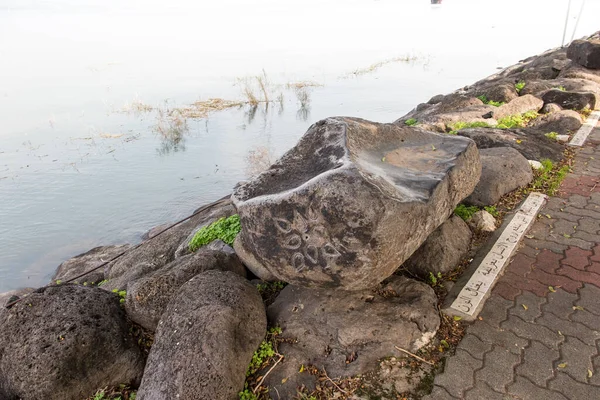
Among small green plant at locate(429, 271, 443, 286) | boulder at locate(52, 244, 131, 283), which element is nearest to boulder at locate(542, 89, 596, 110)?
small green plant at locate(429, 271, 443, 286)

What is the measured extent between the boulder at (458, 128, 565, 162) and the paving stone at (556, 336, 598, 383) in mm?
4132

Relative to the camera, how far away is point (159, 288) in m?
4.50

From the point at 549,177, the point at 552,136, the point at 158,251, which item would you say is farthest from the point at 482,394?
the point at 552,136

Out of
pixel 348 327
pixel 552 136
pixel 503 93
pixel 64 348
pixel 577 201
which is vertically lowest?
pixel 503 93

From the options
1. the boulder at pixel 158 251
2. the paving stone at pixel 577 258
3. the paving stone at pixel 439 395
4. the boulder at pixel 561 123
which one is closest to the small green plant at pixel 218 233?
the boulder at pixel 158 251

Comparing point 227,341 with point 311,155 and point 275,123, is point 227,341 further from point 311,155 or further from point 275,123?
point 275,123

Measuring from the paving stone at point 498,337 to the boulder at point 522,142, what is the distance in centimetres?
416

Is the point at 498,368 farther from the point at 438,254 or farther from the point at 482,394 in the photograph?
the point at 438,254

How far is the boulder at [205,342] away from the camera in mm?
3434

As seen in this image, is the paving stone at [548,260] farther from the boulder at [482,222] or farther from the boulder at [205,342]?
the boulder at [205,342]

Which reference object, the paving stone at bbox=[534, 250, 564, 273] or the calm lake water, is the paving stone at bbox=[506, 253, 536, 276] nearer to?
the paving stone at bbox=[534, 250, 564, 273]

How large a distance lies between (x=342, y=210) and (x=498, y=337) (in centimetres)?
188

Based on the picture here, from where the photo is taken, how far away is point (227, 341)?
3.63 m

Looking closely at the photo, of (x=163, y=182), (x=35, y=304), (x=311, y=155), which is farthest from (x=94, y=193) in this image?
(x=311, y=155)
